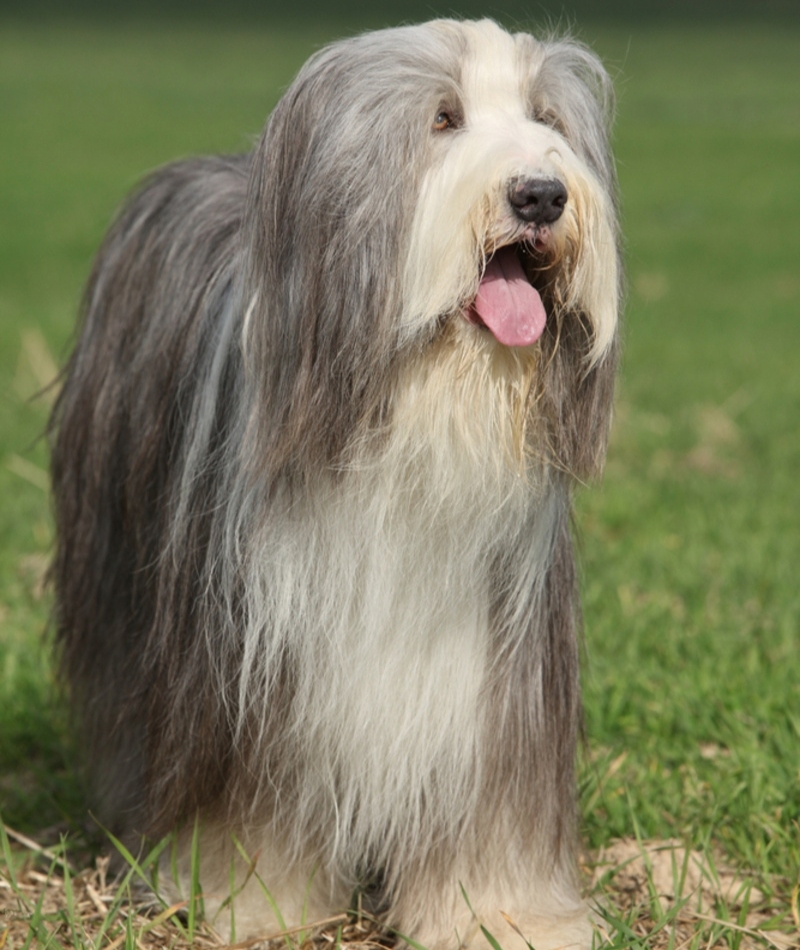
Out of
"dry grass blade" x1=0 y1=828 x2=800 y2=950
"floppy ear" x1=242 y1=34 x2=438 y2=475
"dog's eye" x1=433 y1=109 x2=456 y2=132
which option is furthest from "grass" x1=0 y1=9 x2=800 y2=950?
"floppy ear" x1=242 y1=34 x2=438 y2=475

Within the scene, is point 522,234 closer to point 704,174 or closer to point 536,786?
point 536,786

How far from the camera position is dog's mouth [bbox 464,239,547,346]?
2.58 meters

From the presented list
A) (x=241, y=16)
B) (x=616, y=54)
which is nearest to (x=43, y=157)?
(x=616, y=54)

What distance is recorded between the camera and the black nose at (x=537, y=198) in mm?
2469

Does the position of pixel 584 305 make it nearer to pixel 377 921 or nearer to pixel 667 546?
pixel 377 921

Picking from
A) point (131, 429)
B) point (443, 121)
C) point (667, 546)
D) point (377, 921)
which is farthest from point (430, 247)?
point (667, 546)

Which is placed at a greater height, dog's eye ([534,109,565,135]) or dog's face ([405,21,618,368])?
dog's eye ([534,109,565,135])

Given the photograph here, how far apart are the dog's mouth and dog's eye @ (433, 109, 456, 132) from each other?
0.26 m

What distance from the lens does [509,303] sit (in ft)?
8.51

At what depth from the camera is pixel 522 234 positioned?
2.51 metres

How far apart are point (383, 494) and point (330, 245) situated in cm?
48

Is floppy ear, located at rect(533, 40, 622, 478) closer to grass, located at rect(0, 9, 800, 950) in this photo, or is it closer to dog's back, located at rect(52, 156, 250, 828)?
grass, located at rect(0, 9, 800, 950)

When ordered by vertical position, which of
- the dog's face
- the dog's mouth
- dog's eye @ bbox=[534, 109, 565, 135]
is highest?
dog's eye @ bbox=[534, 109, 565, 135]

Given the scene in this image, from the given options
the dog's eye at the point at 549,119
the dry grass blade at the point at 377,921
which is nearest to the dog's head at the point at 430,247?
the dog's eye at the point at 549,119
